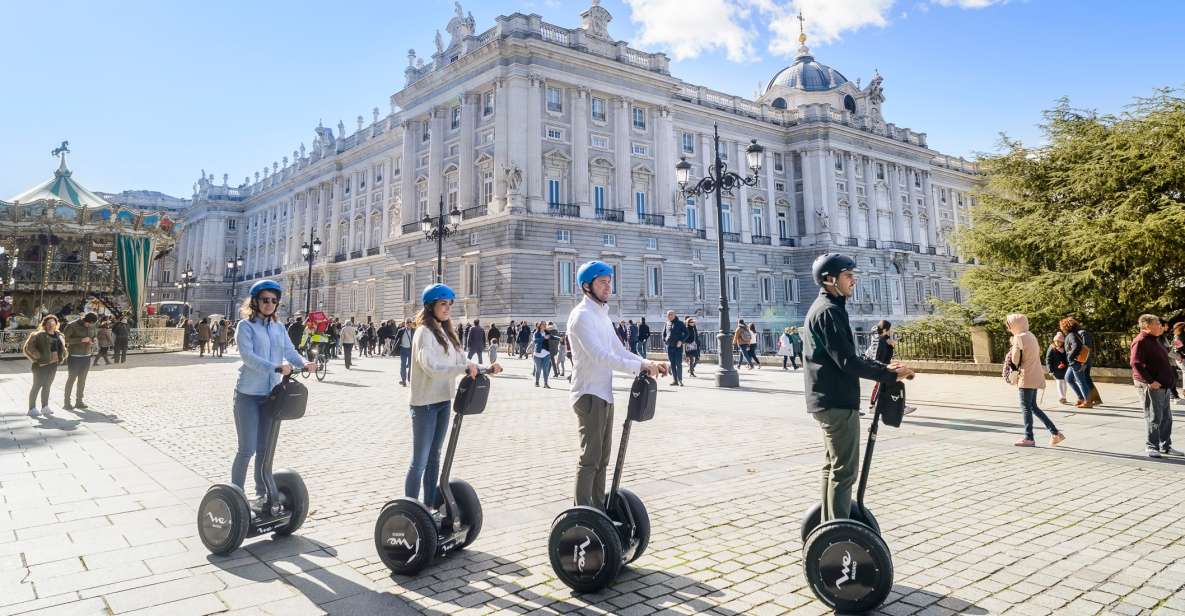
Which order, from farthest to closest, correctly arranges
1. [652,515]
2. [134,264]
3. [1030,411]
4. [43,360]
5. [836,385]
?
1. [134,264]
2. [43,360]
3. [1030,411]
4. [652,515]
5. [836,385]

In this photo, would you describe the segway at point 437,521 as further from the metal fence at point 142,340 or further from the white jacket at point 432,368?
the metal fence at point 142,340

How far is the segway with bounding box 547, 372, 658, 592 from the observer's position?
10.1 feet

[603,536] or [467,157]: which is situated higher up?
[467,157]

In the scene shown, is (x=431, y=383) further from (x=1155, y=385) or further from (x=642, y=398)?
(x=1155, y=385)

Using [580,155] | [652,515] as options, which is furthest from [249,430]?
[580,155]

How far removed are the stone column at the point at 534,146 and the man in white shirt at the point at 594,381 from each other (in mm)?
28883

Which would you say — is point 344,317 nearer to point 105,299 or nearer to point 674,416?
point 105,299

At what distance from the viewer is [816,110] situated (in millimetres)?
47281

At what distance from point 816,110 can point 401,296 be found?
3437cm

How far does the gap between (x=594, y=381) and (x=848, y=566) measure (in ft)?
5.14

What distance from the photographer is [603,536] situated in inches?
122

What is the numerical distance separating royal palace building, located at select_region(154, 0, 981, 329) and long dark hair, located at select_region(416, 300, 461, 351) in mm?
26922

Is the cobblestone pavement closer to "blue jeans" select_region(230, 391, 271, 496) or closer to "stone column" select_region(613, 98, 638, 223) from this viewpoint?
"blue jeans" select_region(230, 391, 271, 496)

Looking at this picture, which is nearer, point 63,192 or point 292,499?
point 292,499
